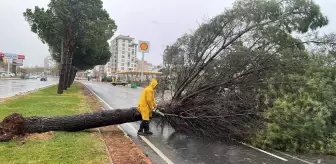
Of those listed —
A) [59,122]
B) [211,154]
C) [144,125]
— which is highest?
[59,122]

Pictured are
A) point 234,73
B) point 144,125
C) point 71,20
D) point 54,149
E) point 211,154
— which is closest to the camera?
point 54,149

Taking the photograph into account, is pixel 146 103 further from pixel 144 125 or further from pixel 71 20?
pixel 71 20

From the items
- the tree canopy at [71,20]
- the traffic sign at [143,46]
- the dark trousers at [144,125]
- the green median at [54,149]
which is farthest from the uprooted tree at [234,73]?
the traffic sign at [143,46]

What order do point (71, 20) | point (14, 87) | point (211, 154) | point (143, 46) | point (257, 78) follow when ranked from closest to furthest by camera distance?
1. point (211, 154)
2. point (257, 78)
3. point (71, 20)
4. point (143, 46)
5. point (14, 87)

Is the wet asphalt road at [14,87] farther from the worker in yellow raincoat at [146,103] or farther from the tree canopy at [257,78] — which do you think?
the tree canopy at [257,78]

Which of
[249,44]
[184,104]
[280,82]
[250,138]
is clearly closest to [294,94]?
[280,82]

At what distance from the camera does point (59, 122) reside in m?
9.45

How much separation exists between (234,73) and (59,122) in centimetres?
475

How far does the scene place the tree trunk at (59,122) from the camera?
8383 millimetres

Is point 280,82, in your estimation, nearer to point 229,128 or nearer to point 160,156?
point 229,128

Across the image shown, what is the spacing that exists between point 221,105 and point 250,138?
3.73 feet

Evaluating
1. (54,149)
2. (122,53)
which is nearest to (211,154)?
(54,149)

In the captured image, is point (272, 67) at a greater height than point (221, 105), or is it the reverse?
point (272, 67)

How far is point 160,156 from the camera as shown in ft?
26.1
